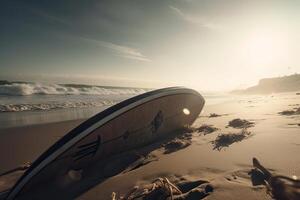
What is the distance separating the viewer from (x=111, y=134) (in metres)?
3.83

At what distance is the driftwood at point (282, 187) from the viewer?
1.94 metres

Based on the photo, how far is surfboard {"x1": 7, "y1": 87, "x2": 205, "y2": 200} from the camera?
9.88ft

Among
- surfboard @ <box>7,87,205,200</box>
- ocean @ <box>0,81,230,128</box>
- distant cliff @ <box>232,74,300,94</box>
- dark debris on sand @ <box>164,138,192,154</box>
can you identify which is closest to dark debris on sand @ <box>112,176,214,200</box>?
surfboard @ <box>7,87,205,200</box>

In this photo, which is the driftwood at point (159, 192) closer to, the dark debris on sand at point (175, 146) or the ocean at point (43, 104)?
the dark debris on sand at point (175, 146)

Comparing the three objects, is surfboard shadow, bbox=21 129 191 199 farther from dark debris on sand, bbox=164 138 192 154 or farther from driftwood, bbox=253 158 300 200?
driftwood, bbox=253 158 300 200

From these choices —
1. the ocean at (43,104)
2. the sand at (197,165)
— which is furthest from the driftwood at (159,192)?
the ocean at (43,104)

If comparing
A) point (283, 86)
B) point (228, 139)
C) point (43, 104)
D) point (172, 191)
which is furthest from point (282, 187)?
point (283, 86)

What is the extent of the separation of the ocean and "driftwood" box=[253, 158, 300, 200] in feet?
25.4

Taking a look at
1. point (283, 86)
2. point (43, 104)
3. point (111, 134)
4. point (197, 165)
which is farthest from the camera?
point (283, 86)

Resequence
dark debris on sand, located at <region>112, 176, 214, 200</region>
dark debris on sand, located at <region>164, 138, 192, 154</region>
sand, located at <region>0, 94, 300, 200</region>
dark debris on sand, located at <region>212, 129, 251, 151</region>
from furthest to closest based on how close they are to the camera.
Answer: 1. dark debris on sand, located at <region>164, 138, 192, 154</region>
2. dark debris on sand, located at <region>212, 129, 251, 151</region>
3. sand, located at <region>0, 94, 300, 200</region>
4. dark debris on sand, located at <region>112, 176, 214, 200</region>

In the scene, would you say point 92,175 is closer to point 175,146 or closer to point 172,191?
point 172,191

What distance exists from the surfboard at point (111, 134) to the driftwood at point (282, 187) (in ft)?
7.46

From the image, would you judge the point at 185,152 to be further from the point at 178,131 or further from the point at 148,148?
the point at 178,131

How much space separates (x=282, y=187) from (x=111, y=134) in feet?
8.18
